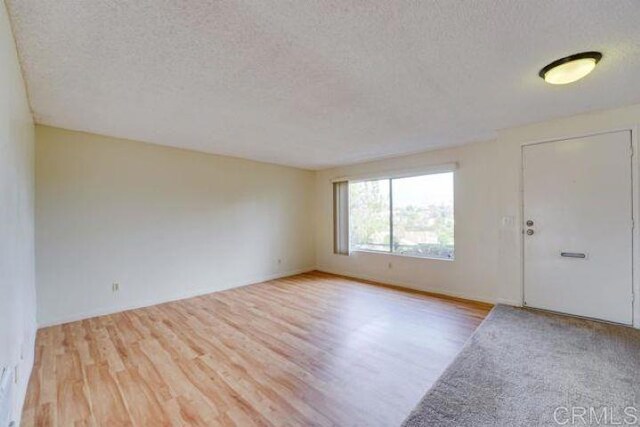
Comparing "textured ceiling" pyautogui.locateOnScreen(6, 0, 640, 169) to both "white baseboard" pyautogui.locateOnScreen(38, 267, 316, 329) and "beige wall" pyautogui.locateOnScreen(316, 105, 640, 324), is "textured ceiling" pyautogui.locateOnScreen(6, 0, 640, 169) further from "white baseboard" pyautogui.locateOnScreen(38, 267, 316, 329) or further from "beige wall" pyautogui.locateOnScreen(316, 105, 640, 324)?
"white baseboard" pyautogui.locateOnScreen(38, 267, 316, 329)

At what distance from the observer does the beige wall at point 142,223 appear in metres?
3.25

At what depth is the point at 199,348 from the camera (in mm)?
2658

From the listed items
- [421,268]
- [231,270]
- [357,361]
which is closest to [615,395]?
[357,361]

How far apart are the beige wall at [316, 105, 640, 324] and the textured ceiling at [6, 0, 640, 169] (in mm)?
232

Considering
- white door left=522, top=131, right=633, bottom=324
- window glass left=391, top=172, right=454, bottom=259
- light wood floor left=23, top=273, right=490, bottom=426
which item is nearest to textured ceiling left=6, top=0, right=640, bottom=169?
white door left=522, top=131, right=633, bottom=324

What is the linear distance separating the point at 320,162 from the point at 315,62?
11.4ft

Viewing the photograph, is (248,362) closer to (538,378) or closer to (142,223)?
(538,378)

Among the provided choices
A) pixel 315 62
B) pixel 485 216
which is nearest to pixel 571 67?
pixel 315 62

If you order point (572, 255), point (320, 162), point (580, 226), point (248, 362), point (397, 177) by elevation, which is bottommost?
point (248, 362)

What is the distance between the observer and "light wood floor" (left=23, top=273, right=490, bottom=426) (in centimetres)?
181

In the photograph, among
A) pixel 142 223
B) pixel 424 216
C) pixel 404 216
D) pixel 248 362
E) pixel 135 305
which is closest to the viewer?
pixel 248 362

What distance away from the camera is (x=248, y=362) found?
2.40m

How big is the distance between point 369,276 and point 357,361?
2.97 m

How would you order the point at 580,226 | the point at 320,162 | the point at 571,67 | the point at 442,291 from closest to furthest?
the point at 571,67, the point at 580,226, the point at 442,291, the point at 320,162
